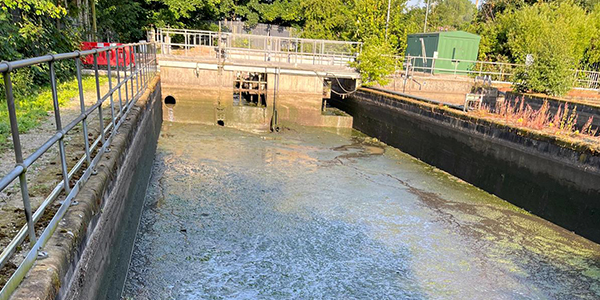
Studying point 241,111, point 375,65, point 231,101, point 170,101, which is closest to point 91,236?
point 241,111

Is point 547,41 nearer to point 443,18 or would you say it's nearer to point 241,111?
point 241,111

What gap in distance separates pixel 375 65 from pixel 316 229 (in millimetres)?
10406

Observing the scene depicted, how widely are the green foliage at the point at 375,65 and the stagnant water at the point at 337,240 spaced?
6.75 metres

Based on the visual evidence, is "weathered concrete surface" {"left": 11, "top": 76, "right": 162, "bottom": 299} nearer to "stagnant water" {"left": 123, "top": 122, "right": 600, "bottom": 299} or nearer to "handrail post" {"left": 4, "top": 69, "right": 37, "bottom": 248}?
"handrail post" {"left": 4, "top": 69, "right": 37, "bottom": 248}

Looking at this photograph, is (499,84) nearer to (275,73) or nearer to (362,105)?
(362,105)

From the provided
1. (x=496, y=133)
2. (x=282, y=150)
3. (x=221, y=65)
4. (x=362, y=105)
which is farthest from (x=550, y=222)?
(x=221, y=65)

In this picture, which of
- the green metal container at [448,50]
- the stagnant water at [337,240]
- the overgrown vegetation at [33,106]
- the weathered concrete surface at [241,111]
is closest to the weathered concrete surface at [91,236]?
the stagnant water at [337,240]

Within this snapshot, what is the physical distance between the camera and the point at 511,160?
7.93 metres

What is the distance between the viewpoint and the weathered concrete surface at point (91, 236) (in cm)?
192

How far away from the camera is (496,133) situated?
836cm

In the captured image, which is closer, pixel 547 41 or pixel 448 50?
pixel 547 41

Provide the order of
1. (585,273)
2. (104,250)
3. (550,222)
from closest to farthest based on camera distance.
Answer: (104,250) → (585,273) → (550,222)

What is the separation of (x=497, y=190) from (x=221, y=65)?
10373 mm

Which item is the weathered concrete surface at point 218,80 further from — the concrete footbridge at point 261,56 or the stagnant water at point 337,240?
the stagnant water at point 337,240
